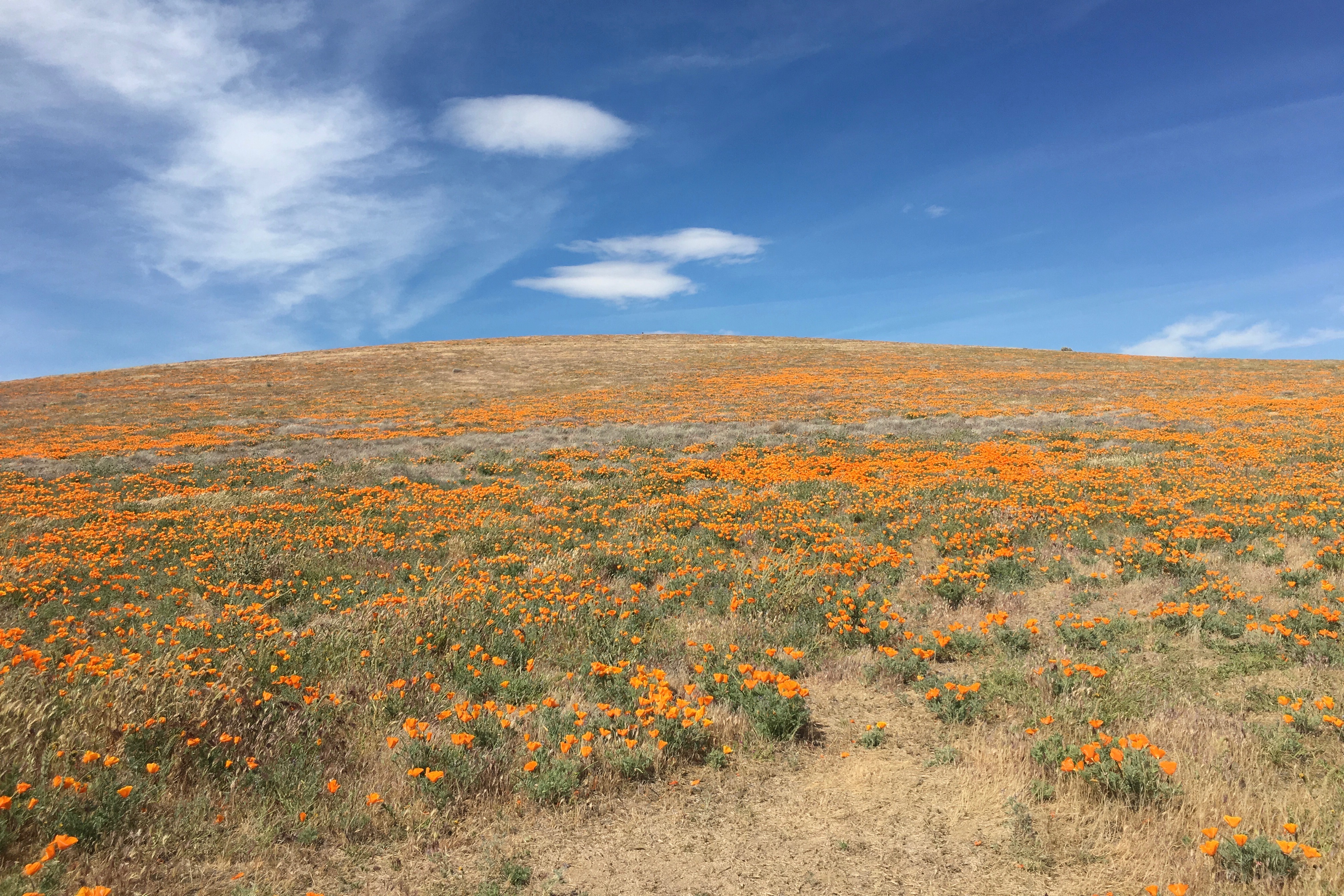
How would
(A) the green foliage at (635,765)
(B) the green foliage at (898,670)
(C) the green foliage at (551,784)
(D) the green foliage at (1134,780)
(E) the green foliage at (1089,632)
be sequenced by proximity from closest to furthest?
(D) the green foliage at (1134,780) < (C) the green foliage at (551,784) < (A) the green foliage at (635,765) < (B) the green foliage at (898,670) < (E) the green foliage at (1089,632)

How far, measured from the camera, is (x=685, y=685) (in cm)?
580

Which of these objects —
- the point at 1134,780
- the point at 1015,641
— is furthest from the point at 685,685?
the point at 1015,641

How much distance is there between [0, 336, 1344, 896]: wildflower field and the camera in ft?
13.0

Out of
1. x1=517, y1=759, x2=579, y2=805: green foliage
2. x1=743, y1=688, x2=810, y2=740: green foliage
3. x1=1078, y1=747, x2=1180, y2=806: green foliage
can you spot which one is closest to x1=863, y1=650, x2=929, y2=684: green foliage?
x1=743, y1=688, x2=810, y2=740: green foliage

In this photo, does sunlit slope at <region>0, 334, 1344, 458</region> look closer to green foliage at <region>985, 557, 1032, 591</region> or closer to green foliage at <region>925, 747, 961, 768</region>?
green foliage at <region>985, 557, 1032, 591</region>

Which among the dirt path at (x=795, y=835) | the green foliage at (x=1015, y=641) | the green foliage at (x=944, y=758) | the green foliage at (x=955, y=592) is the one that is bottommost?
the dirt path at (x=795, y=835)

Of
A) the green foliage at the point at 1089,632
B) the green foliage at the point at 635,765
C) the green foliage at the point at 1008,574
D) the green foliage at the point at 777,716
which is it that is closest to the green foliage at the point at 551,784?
the green foliage at the point at 635,765

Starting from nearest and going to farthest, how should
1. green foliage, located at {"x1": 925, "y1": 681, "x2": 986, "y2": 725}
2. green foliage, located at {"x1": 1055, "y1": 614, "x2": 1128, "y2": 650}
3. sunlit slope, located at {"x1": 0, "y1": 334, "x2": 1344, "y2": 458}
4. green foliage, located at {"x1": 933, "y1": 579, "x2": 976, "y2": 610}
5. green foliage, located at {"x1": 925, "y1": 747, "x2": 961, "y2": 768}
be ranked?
green foliage, located at {"x1": 925, "y1": 747, "x2": 961, "y2": 768} → green foliage, located at {"x1": 925, "y1": 681, "x2": 986, "y2": 725} → green foliage, located at {"x1": 1055, "y1": 614, "x2": 1128, "y2": 650} → green foliage, located at {"x1": 933, "y1": 579, "x2": 976, "y2": 610} → sunlit slope, located at {"x1": 0, "y1": 334, "x2": 1344, "y2": 458}

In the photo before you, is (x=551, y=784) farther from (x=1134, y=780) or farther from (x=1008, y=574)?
(x=1008, y=574)

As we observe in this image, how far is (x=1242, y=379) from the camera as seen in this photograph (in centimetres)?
4050

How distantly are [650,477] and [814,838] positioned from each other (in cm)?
1210

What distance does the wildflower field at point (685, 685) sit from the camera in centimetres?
396

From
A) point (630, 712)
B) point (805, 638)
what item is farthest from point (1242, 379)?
point (630, 712)

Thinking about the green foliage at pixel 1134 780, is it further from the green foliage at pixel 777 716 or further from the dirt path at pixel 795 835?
the green foliage at pixel 777 716
